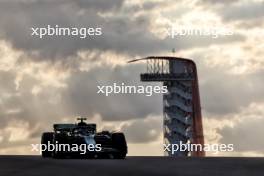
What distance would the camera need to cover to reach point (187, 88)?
454 ft

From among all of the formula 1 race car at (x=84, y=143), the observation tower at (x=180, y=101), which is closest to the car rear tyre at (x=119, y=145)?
the formula 1 race car at (x=84, y=143)

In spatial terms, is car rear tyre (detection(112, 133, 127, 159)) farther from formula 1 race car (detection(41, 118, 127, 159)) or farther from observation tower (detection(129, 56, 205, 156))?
observation tower (detection(129, 56, 205, 156))

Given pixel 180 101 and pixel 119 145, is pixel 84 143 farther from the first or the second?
pixel 180 101

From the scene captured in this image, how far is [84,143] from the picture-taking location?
4306 centimetres

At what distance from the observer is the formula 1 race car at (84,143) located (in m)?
42.5

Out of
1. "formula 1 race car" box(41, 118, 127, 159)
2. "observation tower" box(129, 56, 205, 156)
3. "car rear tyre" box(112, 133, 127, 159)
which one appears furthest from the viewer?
"observation tower" box(129, 56, 205, 156)

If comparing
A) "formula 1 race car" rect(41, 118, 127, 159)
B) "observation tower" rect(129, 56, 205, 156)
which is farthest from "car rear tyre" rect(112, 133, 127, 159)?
"observation tower" rect(129, 56, 205, 156)

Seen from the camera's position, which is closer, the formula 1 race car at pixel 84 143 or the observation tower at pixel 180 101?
the formula 1 race car at pixel 84 143

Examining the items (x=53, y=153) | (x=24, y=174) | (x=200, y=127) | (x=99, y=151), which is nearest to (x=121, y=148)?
(x=99, y=151)

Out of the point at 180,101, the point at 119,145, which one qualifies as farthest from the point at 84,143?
the point at 180,101

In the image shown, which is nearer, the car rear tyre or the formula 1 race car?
the car rear tyre

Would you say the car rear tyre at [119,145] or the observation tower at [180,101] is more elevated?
the observation tower at [180,101]

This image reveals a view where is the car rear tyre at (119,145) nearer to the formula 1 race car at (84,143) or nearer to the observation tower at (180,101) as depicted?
the formula 1 race car at (84,143)

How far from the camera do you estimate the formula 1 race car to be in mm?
42469
